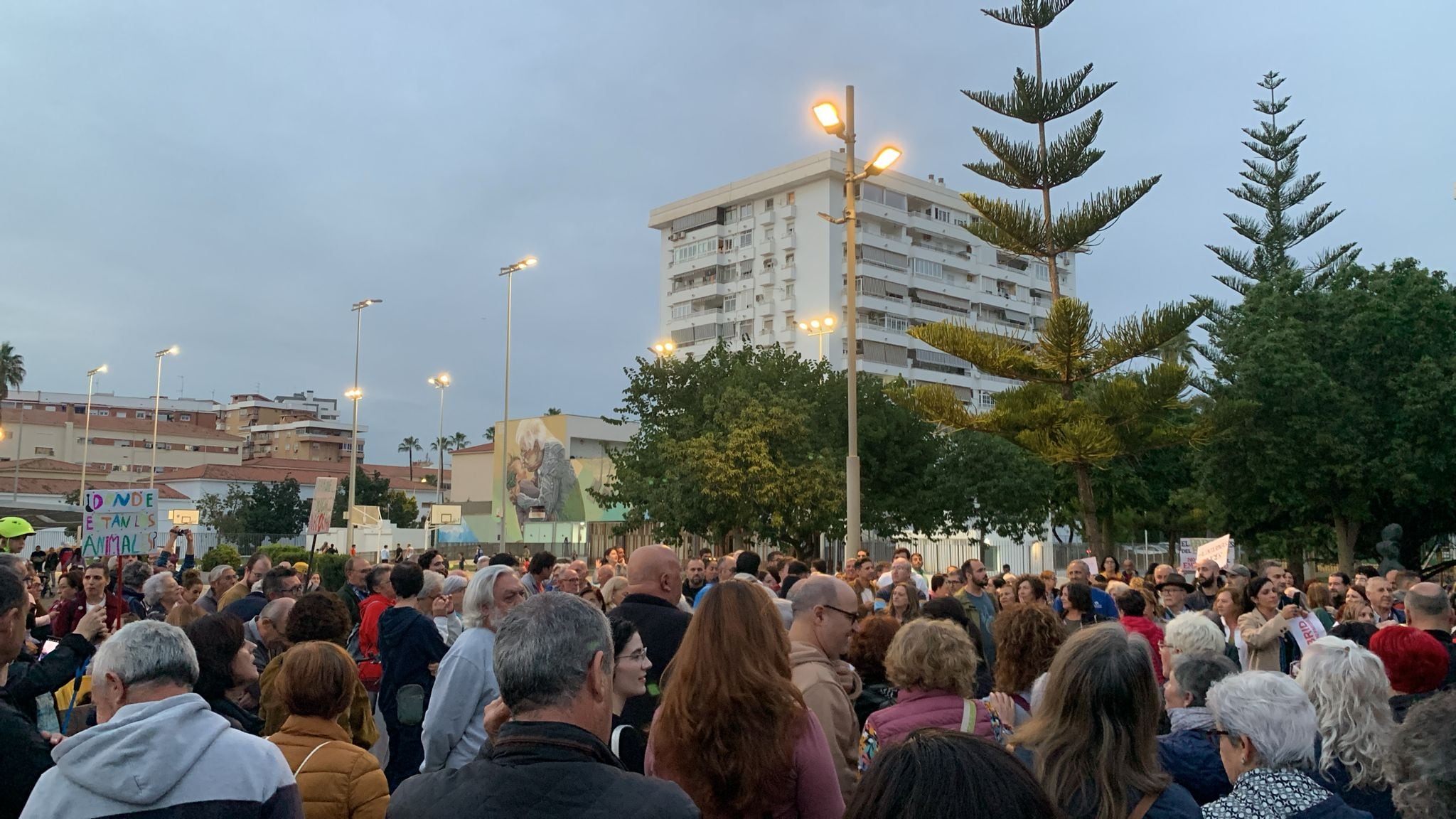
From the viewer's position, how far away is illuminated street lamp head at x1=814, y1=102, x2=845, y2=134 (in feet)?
49.9

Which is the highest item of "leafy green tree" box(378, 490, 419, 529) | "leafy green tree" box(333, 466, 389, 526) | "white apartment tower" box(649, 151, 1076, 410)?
"white apartment tower" box(649, 151, 1076, 410)

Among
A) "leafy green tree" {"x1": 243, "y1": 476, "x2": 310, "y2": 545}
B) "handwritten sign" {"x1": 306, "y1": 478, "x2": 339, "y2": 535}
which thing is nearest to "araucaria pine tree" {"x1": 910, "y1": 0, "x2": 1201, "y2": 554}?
"handwritten sign" {"x1": 306, "y1": 478, "x2": 339, "y2": 535}

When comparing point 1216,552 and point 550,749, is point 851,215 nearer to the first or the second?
point 1216,552

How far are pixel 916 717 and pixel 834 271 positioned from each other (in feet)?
244

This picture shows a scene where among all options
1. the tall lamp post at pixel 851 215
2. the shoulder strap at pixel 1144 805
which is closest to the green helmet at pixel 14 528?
the tall lamp post at pixel 851 215

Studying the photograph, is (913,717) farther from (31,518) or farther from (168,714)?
(31,518)

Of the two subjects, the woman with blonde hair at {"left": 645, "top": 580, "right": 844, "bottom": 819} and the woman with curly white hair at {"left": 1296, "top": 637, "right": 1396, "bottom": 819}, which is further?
the woman with curly white hair at {"left": 1296, "top": 637, "right": 1396, "bottom": 819}

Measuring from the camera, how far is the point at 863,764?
14.1 ft

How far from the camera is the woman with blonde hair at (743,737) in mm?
3338

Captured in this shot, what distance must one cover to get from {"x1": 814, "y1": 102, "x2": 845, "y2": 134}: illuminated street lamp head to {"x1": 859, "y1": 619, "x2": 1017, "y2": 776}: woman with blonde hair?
1177 centimetres

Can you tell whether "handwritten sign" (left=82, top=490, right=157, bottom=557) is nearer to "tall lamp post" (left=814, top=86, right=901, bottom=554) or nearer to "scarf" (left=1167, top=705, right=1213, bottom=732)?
"tall lamp post" (left=814, top=86, right=901, bottom=554)

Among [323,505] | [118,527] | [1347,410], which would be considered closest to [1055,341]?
[1347,410]

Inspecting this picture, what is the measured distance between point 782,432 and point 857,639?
2756 cm

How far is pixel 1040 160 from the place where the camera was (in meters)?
24.8
